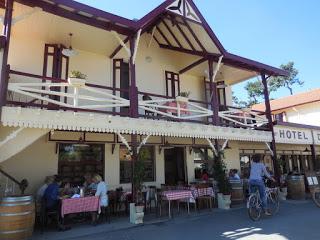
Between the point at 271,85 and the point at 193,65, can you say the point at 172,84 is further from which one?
the point at 271,85

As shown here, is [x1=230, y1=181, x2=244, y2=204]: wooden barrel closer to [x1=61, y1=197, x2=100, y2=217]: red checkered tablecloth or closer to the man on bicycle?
the man on bicycle

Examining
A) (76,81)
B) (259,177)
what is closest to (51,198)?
(76,81)

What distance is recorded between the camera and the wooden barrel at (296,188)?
1245 cm

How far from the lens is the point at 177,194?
8.88 meters

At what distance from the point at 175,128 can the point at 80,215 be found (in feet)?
13.2

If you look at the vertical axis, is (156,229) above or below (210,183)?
below

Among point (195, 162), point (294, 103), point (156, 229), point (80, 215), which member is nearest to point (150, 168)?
point (195, 162)

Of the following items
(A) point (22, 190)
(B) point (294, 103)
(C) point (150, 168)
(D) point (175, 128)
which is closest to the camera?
(A) point (22, 190)

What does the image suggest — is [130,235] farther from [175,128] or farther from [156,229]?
[175,128]

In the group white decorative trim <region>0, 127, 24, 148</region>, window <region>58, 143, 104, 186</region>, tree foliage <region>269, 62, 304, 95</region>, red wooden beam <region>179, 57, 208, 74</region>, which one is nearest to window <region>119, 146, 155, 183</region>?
window <region>58, 143, 104, 186</region>

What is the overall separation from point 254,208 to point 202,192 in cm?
211

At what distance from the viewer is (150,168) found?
1214 centimetres

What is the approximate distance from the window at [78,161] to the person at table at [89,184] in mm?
361

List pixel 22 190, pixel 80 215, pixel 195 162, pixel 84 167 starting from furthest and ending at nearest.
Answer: pixel 195 162 < pixel 84 167 < pixel 80 215 < pixel 22 190
